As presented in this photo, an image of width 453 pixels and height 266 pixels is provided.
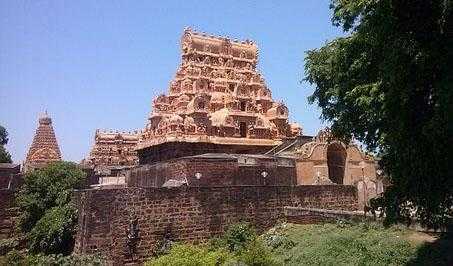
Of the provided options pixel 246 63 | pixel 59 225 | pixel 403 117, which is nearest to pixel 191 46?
pixel 246 63

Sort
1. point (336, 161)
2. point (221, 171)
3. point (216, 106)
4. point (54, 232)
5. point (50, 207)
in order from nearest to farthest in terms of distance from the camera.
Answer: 1. point (54, 232)
2. point (50, 207)
3. point (221, 171)
4. point (336, 161)
5. point (216, 106)

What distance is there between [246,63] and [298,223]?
72.7ft

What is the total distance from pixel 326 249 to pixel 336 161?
1444 cm

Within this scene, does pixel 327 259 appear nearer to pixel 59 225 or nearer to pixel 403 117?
pixel 403 117

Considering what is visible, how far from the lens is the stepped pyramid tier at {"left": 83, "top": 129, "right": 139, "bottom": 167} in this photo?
46656mm

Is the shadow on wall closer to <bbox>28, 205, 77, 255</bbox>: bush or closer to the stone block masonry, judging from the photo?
the stone block masonry

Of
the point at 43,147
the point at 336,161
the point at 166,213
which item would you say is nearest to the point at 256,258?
the point at 166,213

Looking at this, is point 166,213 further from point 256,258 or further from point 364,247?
point 364,247

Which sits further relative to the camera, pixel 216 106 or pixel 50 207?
pixel 216 106

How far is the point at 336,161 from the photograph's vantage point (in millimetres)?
28219

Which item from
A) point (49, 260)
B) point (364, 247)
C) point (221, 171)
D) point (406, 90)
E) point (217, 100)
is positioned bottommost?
point (49, 260)

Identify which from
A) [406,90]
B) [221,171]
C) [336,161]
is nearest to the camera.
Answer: [406,90]

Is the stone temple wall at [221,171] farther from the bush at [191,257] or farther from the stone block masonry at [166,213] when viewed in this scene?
the bush at [191,257]

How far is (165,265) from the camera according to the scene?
1491cm
